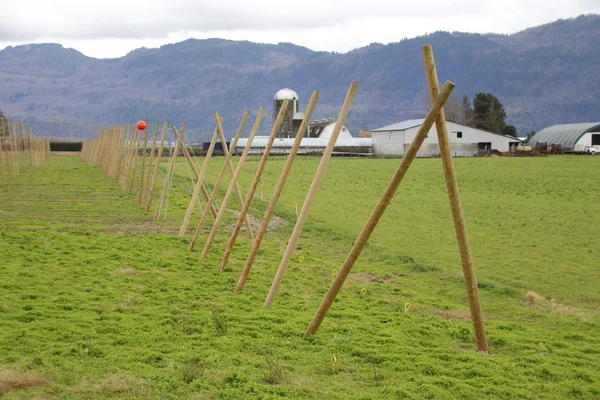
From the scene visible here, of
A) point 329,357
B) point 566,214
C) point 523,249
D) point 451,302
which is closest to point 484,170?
point 566,214

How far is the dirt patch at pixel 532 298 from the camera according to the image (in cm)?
1285

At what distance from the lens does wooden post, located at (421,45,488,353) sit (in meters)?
8.38

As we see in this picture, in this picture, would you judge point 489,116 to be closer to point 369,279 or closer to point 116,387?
point 369,279

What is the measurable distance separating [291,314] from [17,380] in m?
4.15

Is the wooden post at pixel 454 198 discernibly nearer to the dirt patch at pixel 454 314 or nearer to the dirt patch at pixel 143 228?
the dirt patch at pixel 454 314

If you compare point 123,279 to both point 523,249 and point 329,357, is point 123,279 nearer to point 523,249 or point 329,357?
point 329,357

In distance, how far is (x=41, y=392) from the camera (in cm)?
682

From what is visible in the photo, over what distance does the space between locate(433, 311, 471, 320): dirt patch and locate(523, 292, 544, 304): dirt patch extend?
74.2 inches

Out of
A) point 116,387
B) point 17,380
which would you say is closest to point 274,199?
point 116,387

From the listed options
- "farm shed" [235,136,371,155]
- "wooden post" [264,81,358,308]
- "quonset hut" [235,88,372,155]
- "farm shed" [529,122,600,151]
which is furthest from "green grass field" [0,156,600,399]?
"farm shed" [529,122,600,151]

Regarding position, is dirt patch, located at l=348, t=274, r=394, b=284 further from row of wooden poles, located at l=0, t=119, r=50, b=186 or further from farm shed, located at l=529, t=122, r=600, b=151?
farm shed, located at l=529, t=122, r=600, b=151

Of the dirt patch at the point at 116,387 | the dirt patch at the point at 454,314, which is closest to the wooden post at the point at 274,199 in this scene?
the dirt patch at the point at 454,314

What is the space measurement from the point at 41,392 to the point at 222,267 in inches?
263

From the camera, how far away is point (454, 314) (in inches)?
449
